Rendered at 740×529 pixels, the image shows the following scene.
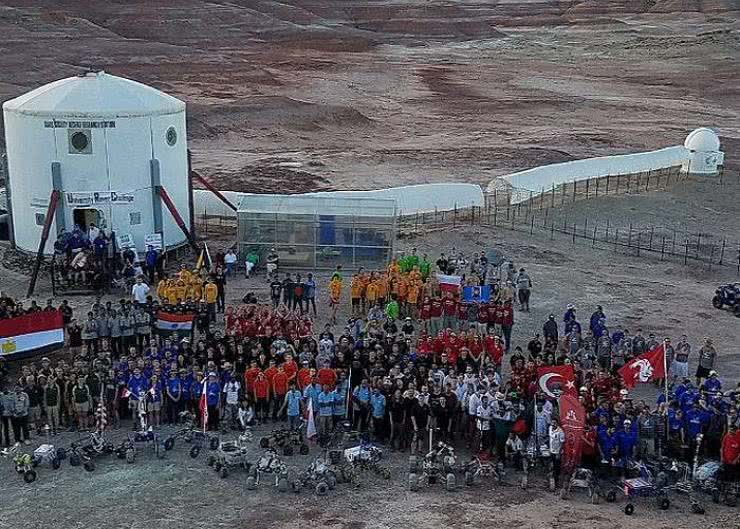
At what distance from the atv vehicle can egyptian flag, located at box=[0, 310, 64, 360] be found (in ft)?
59.8

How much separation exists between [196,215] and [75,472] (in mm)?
21068

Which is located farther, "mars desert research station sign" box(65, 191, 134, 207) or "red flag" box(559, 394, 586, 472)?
"mars desert research station sign" box(65, 191, 134, 207)

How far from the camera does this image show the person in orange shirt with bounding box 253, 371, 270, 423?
61.1 feet

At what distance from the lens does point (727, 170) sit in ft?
159

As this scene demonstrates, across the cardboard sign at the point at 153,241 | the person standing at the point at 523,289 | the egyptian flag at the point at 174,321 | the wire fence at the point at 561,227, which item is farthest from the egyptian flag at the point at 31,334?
the wire fence at the point at 561,227

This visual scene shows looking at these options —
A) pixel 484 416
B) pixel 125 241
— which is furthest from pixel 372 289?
pixel 125 241

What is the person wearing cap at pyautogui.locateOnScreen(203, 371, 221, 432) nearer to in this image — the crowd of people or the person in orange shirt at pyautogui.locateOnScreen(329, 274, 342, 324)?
the crowd of people

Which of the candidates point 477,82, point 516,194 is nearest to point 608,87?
point 477,82

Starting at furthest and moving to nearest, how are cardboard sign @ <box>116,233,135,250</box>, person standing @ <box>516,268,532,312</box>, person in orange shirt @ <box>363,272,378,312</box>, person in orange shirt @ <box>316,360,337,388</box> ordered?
cardboard sign @ <box>116,233,135,250</box> → person standing @ <box>516,268,532,312</box> → person in orange shirt @ <box>363,272,378,312</box> → person in orange shirt @ <box>316,360,337,388</box>

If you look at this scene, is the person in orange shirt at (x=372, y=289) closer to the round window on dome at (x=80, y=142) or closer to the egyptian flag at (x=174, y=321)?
the egyptian flag at (x=174, y=321)

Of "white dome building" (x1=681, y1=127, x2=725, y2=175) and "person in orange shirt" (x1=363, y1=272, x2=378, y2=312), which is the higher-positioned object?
"white dome building" (x1=681, y1=127, x2=725, y2=175)

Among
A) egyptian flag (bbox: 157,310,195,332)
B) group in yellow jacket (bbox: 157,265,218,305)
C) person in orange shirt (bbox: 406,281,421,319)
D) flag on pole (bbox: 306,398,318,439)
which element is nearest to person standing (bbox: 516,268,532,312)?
person in orange shirt (bbox: 406,281,421,319)

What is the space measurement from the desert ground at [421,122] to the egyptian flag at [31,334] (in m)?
3.53

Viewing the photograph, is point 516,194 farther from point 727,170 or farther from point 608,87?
point 608,87
